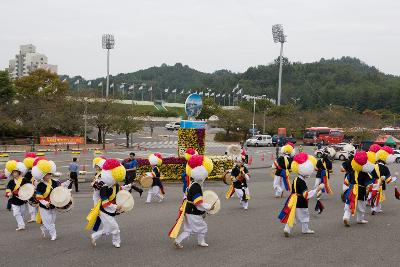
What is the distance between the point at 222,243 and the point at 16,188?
4.91 meters

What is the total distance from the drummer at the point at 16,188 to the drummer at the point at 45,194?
1041 millimetres

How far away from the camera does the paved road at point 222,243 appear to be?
8.62 metres

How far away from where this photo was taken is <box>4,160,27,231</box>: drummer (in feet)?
35.8

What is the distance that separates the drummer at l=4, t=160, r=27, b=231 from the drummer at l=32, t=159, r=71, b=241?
3.41 feet

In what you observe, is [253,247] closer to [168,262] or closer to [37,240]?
[168,262]

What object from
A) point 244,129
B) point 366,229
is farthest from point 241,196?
point 244,129

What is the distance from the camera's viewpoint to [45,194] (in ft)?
32.8

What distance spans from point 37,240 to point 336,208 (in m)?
9.00

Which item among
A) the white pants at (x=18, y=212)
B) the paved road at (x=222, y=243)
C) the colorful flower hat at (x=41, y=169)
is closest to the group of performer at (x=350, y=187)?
the paved road at (x=222, y=243)

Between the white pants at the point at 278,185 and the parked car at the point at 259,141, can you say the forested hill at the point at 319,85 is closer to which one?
the parked car at the point at 259,141

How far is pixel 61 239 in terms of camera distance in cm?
1016

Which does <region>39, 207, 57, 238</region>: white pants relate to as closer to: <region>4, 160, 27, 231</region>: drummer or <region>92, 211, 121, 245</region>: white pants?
<region>92, 211, 121, 245</region>: white pants

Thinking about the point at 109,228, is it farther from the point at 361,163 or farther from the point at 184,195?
the point at 361,163

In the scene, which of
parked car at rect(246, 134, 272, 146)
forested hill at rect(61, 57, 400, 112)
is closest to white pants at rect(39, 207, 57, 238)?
parked car at rect(246, 134, 272, 146)
